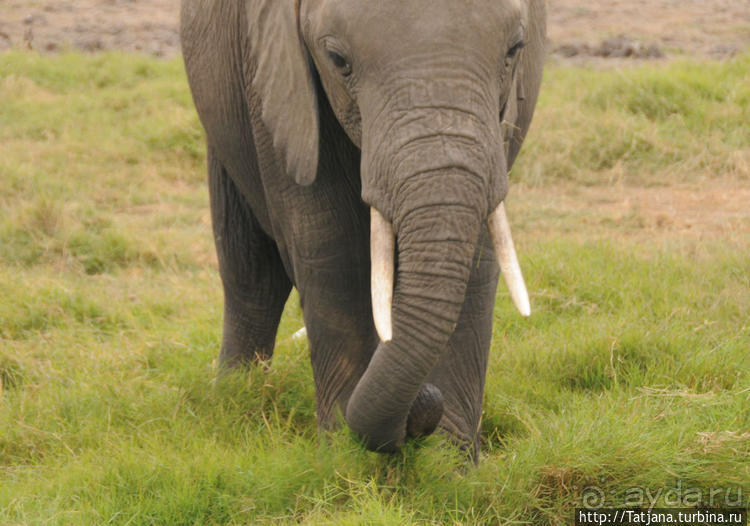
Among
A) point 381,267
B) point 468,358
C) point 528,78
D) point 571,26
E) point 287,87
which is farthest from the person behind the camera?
point 571,26

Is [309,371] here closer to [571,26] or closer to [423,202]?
[423,202]

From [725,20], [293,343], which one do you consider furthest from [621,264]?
[725,20]

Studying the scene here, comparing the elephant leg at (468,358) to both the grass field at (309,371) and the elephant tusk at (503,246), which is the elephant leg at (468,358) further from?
the elephant tusk at (503,246)

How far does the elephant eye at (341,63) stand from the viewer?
2.46 meters

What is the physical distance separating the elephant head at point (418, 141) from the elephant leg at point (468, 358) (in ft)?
1.51

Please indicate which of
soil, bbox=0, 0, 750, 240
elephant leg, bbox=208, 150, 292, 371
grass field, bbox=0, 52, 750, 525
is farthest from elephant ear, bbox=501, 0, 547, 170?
soil, bbox=0, 0, 750, 240

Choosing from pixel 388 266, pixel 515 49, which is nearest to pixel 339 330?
pixel 388 266

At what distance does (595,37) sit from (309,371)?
26.6 feet

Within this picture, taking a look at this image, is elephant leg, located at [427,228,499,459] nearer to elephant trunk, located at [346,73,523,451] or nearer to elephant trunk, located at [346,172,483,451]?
elephant trunk, located at [346,172,483,451]

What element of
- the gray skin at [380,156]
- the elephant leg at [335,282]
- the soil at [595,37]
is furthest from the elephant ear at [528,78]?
the soil at [595,37]

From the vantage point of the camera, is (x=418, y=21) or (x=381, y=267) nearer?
(x=418, y=21)

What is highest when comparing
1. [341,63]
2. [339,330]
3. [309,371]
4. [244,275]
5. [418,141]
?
[341,63]

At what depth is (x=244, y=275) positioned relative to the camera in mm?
3895

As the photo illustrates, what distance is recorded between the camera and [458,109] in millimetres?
2322
